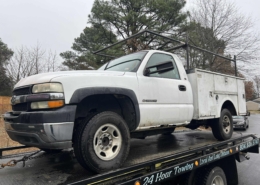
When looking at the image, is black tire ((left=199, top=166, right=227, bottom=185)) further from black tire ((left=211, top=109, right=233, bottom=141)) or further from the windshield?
the windshield

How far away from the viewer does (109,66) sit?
448 cm

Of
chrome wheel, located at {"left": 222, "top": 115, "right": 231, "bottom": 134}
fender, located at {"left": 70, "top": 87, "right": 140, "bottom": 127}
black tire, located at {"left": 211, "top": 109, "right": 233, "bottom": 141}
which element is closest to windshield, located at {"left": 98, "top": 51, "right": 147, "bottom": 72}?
fender, located at {"left": 70, "top": 87, "right": 140, "bottom": 127}

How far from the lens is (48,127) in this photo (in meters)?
2.47

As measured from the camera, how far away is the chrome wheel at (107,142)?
→ 2.79 meters

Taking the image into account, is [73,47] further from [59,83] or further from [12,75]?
[59,83]

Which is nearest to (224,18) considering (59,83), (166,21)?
(166,21)

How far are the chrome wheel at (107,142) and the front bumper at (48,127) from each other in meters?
0.36

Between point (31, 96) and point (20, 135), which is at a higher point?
point (31, 96)

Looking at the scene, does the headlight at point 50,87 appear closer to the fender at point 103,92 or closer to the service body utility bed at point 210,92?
the fender at point 103,92

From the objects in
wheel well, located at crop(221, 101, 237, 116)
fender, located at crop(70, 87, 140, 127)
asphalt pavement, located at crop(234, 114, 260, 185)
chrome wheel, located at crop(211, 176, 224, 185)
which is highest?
fender, located at crop(70, 87, 140, 127)

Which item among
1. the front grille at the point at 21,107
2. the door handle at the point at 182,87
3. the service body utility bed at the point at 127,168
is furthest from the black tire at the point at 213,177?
the front grille at the point at 21,107

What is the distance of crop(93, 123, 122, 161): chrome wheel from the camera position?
2.79 metres

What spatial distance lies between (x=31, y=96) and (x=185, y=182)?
2.58m

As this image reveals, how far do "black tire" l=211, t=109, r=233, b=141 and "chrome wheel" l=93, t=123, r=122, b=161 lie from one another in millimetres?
2765
